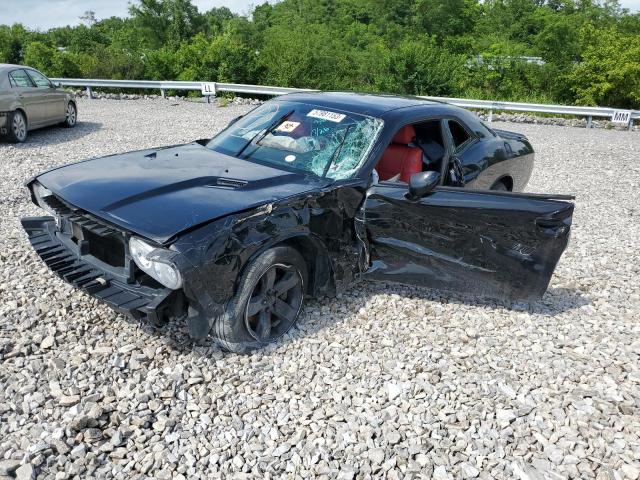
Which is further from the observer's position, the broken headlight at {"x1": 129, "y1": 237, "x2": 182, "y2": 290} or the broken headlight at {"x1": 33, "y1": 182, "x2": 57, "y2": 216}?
the broken headlight at {"x1": 33, "y1": 182, "x2": 57, "y2": 216}

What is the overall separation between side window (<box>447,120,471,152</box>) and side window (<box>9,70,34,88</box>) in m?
8.55

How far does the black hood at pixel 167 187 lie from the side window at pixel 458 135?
1800 millimetres

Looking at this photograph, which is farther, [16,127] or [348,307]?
[16,127]

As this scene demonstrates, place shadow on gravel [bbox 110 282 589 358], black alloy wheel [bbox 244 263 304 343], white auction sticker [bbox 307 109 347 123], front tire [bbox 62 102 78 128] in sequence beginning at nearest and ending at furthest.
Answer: black alloy wheel [bbox 244 263 304 343], shadow on gravel [bbox 110 282 589 358], white auction sticker [bbox 307 109 347 123], front tire [bbox 62 102 78 128]

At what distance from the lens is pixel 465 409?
3.14 m

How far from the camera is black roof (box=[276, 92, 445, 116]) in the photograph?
4.39 meters

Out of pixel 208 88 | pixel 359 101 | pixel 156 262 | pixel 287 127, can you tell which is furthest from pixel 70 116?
pixel 156 262

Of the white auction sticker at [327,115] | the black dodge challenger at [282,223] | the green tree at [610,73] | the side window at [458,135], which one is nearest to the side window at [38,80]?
the black dodge challenger at [282,223]

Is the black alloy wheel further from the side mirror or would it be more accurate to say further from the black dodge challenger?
the side mirror

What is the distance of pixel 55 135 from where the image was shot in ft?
35.9

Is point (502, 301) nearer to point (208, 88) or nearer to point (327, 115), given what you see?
point (327, 115)

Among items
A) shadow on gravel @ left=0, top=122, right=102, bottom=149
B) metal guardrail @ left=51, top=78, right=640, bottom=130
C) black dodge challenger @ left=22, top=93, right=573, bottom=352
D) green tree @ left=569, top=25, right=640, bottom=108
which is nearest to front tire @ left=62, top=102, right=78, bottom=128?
shadow on gravel @ left=0, top=122, right=102, bottom=149

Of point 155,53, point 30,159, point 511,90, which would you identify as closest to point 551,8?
point 511,90

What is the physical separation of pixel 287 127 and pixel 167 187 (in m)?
1.32
